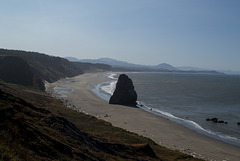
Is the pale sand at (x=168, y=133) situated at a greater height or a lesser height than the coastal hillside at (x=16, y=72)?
lesser

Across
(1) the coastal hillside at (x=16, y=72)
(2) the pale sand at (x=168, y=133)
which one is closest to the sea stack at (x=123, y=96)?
(2) the pale sand at (x=168, y=133)

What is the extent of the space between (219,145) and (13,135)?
36.8 m

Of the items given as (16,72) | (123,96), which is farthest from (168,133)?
(16,72)

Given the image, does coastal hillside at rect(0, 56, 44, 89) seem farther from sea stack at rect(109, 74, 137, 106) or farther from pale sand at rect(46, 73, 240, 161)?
sea stack at rect(109, 74, 137, 106)

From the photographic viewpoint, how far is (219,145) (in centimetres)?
3738

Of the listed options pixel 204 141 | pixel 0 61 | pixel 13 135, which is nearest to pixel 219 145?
pixel 204 141

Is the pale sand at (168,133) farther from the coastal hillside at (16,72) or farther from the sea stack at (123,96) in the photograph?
the coastal hillside at (16,72)

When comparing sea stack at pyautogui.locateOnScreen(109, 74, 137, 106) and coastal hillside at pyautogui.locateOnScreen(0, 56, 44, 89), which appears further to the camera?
coastal hillside at pyautogui.locateOnScreen(0, 56, 44, 89)

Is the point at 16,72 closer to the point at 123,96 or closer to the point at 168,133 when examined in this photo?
the point at 123,96

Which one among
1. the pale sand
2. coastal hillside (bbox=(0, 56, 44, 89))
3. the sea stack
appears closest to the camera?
the pale sand

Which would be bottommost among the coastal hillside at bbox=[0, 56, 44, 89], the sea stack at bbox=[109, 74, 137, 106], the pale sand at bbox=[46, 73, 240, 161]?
the pale sand at bbox=[46, 73, 240, 161]

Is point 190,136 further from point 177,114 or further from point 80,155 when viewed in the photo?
point 80,155

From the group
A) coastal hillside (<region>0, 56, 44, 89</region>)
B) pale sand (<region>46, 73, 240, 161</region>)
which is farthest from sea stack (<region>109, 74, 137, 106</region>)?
coastal hillside (<region>0, 56, 44, 89</region>)

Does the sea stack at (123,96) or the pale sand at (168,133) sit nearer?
the pale sand at (168,133)
